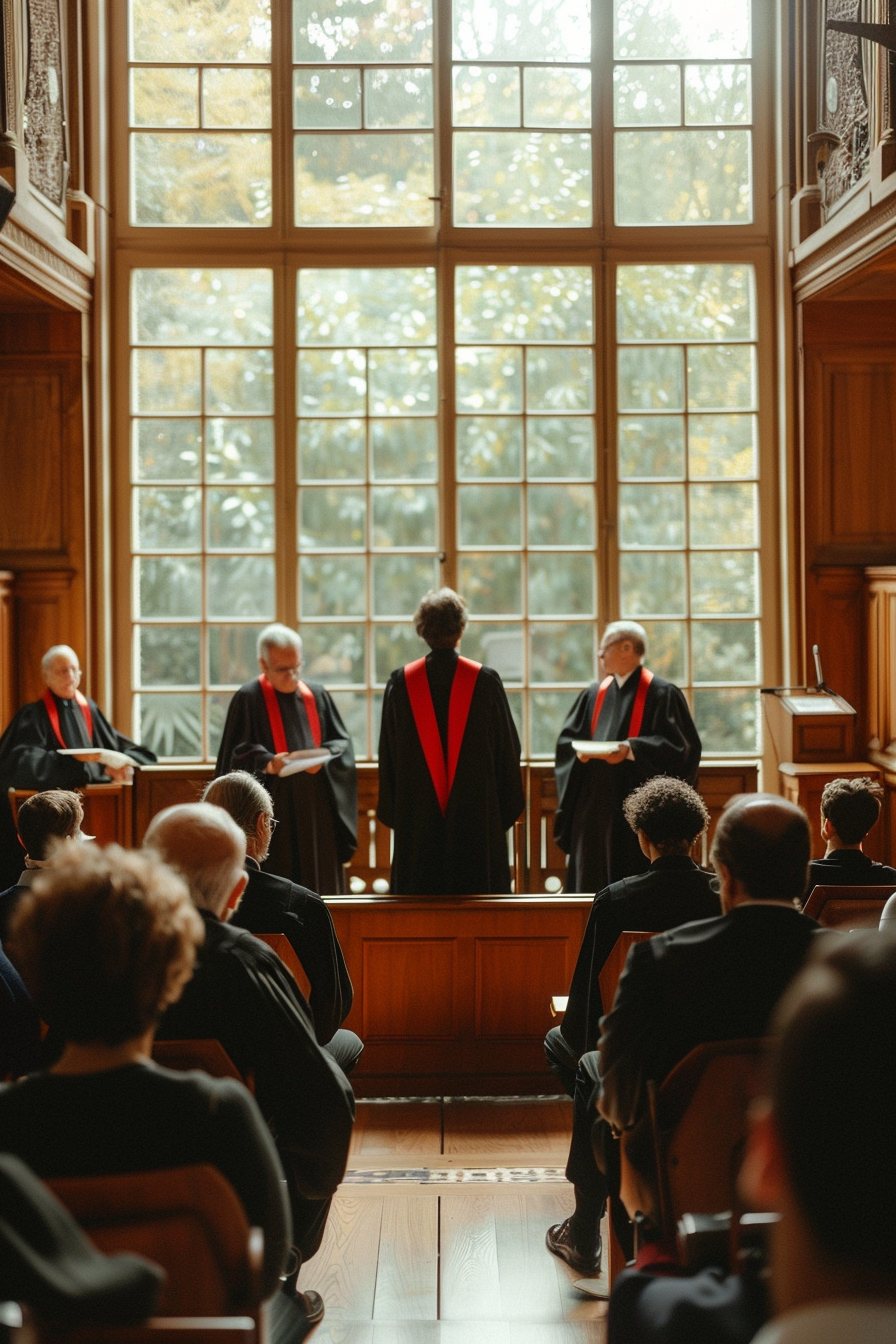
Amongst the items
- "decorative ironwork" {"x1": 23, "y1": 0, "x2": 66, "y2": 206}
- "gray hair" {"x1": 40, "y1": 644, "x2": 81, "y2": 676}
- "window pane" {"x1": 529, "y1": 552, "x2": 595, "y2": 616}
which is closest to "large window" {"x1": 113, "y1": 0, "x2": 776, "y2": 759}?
"window pane" {"x1": 529, "y1": 552, "x2": 595, "y2": 616}

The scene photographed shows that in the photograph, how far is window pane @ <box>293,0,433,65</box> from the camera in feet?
21.1

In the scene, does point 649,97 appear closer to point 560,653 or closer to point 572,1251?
point 560,653

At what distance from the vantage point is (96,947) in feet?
4.69

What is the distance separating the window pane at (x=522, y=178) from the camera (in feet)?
21.2

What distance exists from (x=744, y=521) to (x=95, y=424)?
3417 mm

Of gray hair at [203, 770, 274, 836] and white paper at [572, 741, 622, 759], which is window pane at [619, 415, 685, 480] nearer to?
white paper at [572, 741, 622, 759]

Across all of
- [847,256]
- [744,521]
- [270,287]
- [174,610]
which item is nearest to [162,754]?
[174,610]

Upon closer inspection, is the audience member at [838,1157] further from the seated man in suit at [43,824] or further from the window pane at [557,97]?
the window pane at [557,97]

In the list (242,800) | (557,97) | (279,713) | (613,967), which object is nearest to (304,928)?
(242,800)

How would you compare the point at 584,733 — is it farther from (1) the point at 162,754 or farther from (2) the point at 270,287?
(2) the point at 270,287

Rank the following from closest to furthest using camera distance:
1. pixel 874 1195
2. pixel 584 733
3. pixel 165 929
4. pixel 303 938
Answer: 1. pixel 874 1195
2. pixel 165 929
3. pixel 303 938
4. pixel 584 733

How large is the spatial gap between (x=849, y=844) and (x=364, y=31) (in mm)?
5138

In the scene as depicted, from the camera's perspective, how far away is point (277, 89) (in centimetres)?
641

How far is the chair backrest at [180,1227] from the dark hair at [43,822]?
214cm
